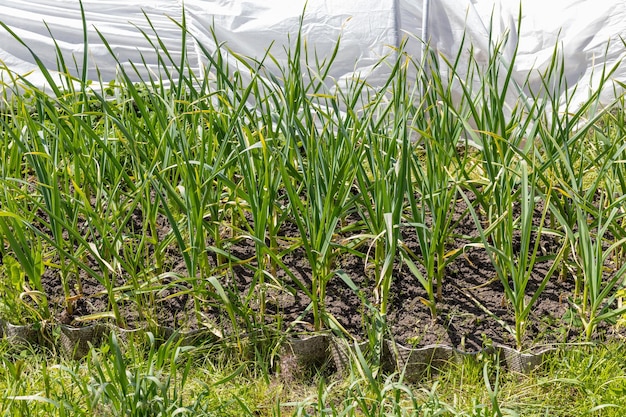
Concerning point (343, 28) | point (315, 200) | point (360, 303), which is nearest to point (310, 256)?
point (315, 200)

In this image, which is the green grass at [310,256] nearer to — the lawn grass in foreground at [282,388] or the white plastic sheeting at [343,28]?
the lawn grass in foreground at [282,388]

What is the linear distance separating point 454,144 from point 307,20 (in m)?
2.15

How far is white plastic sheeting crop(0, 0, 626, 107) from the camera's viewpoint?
175 inches

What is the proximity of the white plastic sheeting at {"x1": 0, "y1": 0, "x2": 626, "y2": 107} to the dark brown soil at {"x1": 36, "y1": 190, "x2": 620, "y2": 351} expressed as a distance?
1.90 meters

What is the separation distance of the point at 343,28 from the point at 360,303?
2127 mm

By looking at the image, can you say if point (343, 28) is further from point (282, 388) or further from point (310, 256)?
point (282, 388)

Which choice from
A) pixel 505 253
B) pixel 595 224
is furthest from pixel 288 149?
pixel 595 224

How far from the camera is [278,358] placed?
245 centimetres

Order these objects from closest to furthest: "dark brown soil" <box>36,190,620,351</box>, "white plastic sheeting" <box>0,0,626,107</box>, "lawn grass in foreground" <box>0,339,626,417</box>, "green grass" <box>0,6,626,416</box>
Result: "lawn grass in foreground" <box>0,339,626,417</box>, "green grass" <box>0,6,626,416</box>, "dark brown soil" <box>36,190,620,351</box>, "white plastic sheeting" <box>0,0,626,107</box>

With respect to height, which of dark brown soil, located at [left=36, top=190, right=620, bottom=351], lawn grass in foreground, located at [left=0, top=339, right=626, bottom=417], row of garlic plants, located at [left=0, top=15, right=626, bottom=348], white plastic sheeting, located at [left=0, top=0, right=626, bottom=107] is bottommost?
lawn grass in foreground, located at [left=0, top=339, right=626, bottom=417]

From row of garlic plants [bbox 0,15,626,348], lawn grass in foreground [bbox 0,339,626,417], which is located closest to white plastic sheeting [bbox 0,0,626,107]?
row of garlic plants [bbox 0,15,626,348]

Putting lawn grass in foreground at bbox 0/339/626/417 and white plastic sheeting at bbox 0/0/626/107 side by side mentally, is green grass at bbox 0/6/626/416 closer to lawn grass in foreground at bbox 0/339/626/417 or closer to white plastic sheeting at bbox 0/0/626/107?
lawn grass in foreground at bbox 0/339/626/417

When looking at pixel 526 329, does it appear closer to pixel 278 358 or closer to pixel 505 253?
pixel 505 253

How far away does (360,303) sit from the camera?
2.60 metres
